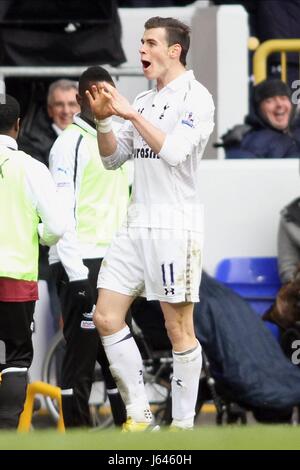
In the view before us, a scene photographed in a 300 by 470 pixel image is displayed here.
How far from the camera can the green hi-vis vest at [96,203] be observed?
10273 mm

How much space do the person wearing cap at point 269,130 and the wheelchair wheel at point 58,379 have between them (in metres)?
1.90

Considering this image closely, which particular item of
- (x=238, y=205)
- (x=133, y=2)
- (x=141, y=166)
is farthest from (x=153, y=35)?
(x=133, y=2)

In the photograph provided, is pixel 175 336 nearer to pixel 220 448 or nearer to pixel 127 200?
pixel 127 200

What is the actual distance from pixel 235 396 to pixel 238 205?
1739 mm

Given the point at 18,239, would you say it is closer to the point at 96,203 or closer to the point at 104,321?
the point at 104,321

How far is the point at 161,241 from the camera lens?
9.32 m

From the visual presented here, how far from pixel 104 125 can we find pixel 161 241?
0.65 metres

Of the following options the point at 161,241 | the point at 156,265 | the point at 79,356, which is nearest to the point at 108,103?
the point at 161,241

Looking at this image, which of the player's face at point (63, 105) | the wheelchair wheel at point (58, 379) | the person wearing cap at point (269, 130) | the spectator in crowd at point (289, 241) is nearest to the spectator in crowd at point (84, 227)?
the wheelchair wheel at point (58, 379)

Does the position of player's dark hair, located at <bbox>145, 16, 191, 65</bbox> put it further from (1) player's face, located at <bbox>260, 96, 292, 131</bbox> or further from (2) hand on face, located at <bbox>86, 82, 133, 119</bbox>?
(1) player's face, located at <bbox>260, 96, 292, 131</bbox>

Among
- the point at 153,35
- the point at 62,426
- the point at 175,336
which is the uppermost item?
the point at 153,35

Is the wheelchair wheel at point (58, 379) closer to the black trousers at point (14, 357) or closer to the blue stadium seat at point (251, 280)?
the blue stadium seat at point (251, 280)
